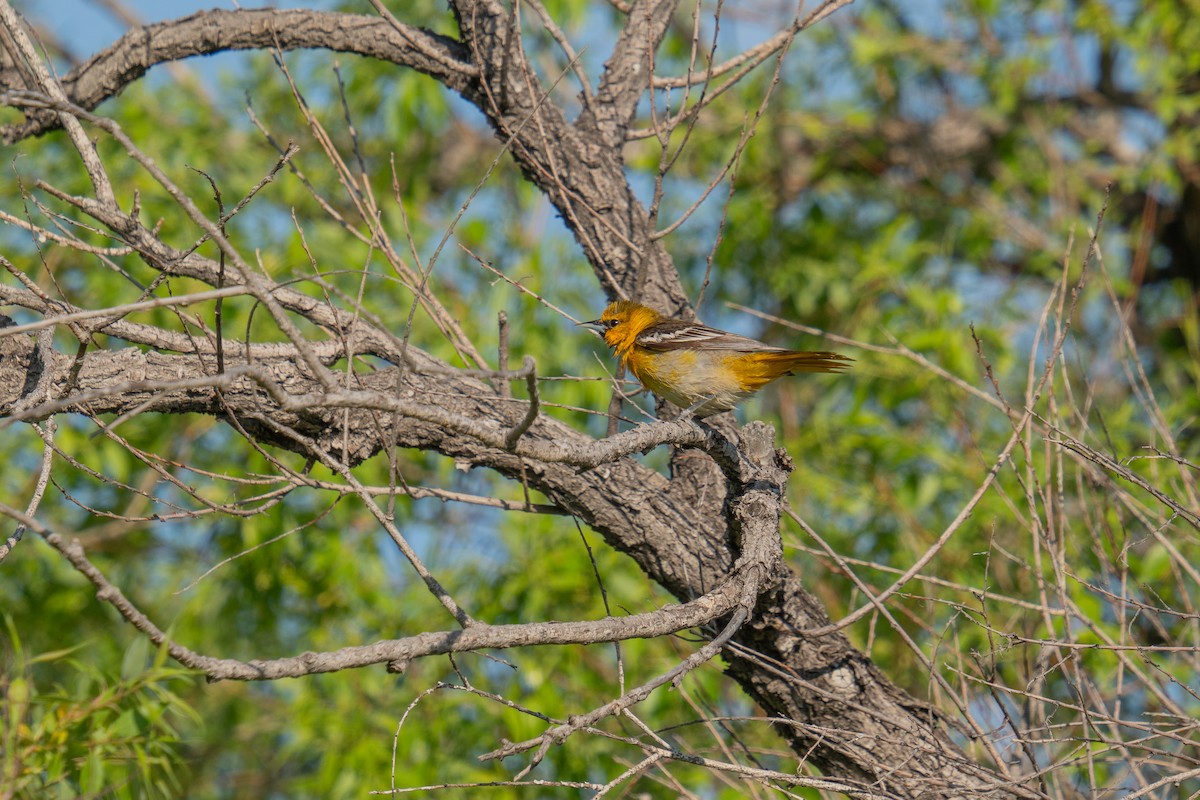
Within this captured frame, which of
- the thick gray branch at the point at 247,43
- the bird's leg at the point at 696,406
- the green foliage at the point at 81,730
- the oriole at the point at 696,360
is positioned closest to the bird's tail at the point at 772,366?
the oriole at the point at 696,360

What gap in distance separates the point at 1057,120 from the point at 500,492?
5180 millimetres

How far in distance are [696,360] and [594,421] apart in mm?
3173

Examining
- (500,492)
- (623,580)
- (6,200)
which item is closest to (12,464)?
(6,200)

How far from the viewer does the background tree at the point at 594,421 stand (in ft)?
10.1

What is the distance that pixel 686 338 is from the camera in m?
4.25

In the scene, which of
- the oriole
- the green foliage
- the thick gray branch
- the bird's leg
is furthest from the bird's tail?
the green foliage

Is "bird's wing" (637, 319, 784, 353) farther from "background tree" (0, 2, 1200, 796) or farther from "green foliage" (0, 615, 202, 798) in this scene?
"green foliage" (0, 615, 202, 798)

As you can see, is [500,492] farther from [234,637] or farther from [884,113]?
[884,113]

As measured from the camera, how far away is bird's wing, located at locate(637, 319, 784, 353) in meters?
4.21

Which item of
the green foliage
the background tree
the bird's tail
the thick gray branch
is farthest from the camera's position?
the bird's tail

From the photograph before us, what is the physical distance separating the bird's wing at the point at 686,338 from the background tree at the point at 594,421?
130 millimetres

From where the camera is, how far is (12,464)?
7629mm

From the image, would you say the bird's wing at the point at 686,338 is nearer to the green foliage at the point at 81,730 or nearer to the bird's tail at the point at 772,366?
the bird's tail at the point at 772,366

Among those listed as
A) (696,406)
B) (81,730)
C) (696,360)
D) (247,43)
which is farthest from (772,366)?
(81,730)
